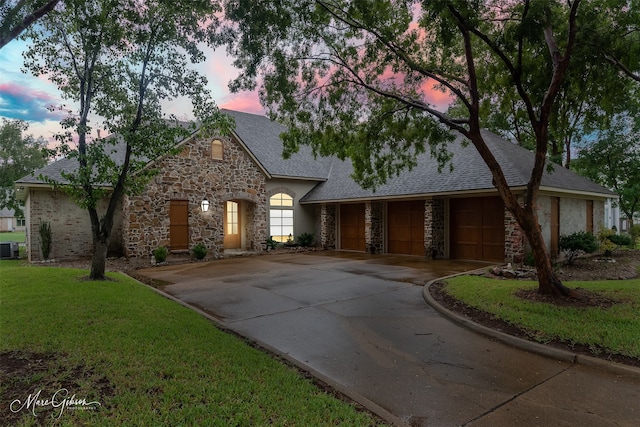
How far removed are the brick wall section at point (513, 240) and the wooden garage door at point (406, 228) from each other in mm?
4160

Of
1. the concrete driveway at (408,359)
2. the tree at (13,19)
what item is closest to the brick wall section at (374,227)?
the concrete driveway at (408,359)

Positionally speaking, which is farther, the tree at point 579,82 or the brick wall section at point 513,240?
the brick wall section at point 513,240

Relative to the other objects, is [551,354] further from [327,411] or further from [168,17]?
[168,17]

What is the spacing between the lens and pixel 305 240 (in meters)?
20.5

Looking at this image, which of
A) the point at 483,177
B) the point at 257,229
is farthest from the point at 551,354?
the point at 257,229

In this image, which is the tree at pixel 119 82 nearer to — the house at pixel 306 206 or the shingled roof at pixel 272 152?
the house at pixel 306 206

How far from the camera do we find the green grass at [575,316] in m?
5.31

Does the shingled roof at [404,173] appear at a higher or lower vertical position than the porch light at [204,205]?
higher

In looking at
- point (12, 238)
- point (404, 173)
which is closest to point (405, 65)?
point (404, 173)

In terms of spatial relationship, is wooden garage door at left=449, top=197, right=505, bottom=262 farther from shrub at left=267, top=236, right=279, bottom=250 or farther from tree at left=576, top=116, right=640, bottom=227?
tree at left=576, top=116, right=640, bottom=227

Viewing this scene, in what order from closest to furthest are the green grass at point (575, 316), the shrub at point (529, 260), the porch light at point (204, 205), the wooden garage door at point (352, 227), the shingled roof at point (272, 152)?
the green grass at point (575, 316), the shrub at point (529, 260), the porch light at point (204, 205), the wooden garage door at point (352, 227), the shingled roof at point (272, 152)

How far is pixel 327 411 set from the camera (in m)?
3.54

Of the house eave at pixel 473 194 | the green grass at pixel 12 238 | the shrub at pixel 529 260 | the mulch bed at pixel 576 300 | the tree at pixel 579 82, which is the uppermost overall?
the tree at pixel 579 82
